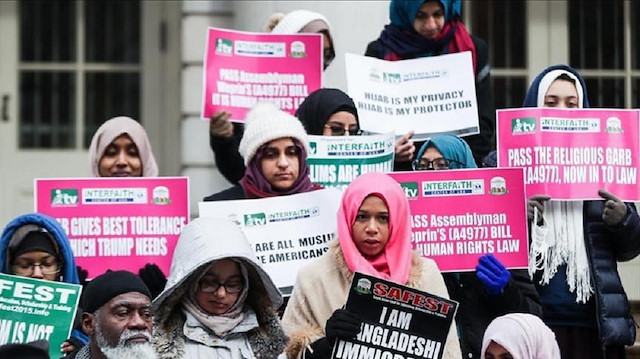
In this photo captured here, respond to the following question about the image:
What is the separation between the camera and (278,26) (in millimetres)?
10125

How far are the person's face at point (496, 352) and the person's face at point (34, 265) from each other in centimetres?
176

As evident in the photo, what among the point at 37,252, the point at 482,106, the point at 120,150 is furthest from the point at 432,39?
the point at 37,252

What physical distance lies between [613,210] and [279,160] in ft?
4.63

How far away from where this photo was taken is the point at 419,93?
9586mm

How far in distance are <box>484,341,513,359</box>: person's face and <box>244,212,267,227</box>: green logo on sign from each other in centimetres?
126

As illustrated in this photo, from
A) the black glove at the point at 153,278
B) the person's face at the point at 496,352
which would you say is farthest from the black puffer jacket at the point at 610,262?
the black glove at the point at 153,278

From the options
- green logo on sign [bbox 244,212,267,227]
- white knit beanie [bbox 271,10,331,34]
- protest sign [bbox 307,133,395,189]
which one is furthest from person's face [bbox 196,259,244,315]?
white knit beanie [bbox 271,10,331,34]

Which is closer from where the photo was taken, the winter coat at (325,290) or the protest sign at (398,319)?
the protest sign at (398,319)

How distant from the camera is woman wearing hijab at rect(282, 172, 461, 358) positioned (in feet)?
25.8

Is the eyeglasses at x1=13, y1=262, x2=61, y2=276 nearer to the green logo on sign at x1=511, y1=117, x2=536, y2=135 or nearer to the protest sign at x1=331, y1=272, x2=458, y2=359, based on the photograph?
the protest sign at x1=331, y1=272, x2=458, y2=359

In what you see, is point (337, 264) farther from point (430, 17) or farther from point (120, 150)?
point (430, 17)

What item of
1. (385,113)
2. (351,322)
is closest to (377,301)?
(351,322)

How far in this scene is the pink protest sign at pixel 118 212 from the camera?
9.05m

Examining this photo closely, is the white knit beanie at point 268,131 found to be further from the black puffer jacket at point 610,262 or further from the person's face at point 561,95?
the black puffer jacket at point 610,262
